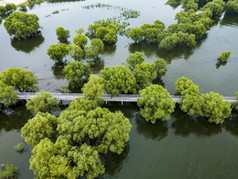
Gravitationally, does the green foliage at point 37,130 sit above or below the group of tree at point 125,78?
below

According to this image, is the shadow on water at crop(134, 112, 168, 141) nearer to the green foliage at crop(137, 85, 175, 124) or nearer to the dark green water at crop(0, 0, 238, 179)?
the dark green water at crop(0, 0, 238, 179)

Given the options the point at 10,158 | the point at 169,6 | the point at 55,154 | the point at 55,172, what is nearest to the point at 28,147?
the point at 10,158

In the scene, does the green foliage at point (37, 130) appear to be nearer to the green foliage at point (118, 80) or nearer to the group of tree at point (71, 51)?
the green foliage at point (118, 80)

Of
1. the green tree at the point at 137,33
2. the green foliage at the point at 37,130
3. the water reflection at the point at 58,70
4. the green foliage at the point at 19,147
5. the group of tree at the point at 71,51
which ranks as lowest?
the green foliage at the point at 19,147

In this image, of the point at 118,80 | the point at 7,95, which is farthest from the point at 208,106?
the point at 7,95

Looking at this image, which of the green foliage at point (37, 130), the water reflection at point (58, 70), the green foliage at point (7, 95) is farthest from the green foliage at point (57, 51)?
the green foliage at point (37, 130)

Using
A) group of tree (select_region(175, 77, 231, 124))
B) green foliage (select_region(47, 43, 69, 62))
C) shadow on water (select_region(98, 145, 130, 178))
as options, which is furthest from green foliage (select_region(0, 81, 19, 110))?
group of tree (select_region(175, 77, 231, 124))
